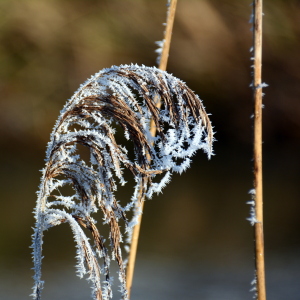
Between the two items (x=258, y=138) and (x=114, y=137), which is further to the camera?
(x=258, y=138)

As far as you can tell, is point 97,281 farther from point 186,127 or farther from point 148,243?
point 148,243

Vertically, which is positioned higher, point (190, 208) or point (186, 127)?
point (190, 208)

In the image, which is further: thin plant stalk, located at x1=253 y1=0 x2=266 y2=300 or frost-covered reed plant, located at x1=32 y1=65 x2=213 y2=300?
thin plant stalk, located at x1=253 y1=0 x2=266 y2=300

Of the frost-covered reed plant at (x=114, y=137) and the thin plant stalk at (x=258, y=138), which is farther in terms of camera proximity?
the thin plant stalk at (x=258, y=138)

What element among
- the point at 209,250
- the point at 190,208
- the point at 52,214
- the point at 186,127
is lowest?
the point at 52,214
